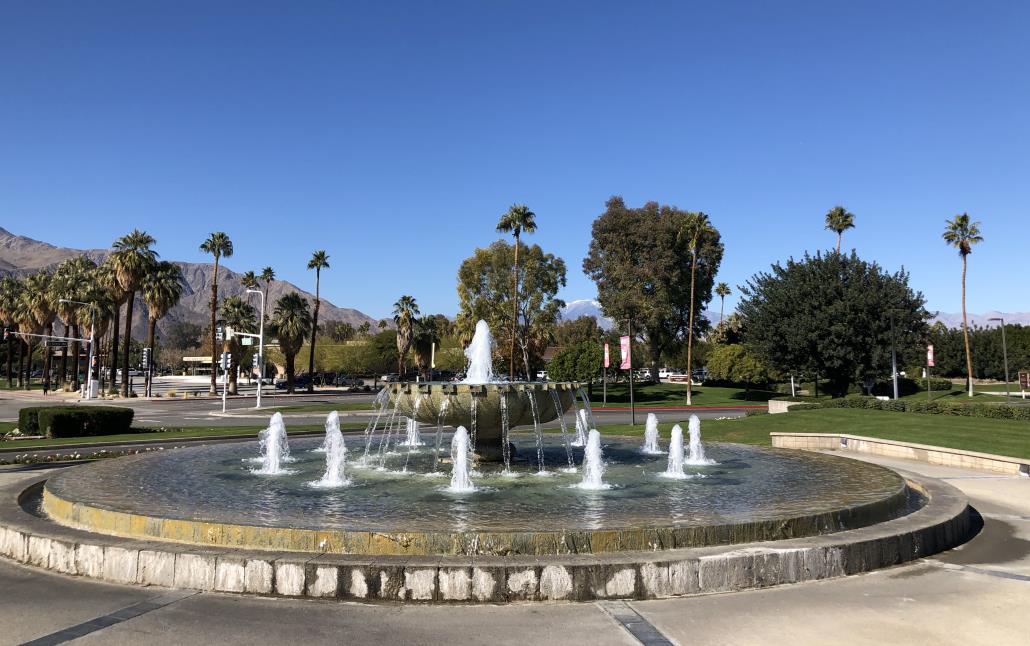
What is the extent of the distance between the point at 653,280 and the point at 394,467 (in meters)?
50.0

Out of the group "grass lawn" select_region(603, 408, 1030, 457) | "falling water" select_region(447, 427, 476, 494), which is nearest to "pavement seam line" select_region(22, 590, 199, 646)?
"falling water" select_region(447, 427, 476, 494)

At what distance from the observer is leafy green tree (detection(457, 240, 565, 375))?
59.4 m

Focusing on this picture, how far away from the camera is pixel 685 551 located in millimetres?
6730

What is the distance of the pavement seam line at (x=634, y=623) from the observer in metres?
5.08

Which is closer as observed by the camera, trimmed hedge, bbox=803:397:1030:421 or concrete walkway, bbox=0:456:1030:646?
concrete walkway, bbox=0:456:1030:646

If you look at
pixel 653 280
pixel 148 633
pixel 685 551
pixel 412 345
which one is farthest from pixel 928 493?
pixel 412 345

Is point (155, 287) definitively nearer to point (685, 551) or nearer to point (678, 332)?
point (678, 332)

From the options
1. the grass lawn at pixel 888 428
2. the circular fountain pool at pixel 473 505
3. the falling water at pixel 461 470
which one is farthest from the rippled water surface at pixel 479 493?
the grass lawn at pixel 888 428

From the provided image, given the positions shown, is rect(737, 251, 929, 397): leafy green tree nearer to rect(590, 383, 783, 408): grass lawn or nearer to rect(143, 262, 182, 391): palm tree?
rect(590, 383, 783, 408): grass lawn

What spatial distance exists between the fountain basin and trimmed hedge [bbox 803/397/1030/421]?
793 inches

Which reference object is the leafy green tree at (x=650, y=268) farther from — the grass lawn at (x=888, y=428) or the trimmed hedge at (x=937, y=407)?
the grass lawn at (x=888, y=428)

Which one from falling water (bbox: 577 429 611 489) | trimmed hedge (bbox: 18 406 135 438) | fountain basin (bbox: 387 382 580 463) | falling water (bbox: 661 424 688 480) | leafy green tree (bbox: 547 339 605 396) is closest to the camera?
falling water (bbox: 577 429 611 489)

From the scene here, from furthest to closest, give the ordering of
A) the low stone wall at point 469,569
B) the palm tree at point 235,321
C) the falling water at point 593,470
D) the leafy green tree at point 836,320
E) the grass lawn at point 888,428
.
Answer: the palm tree at point 235,321 < the leafy green tree at point 836,320 < the grass lawn at point 888,428 < the falling water at point 593,470 < the low stone wall at point 469,569

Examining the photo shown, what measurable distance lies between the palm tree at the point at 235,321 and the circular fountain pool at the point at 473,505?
183 feet
